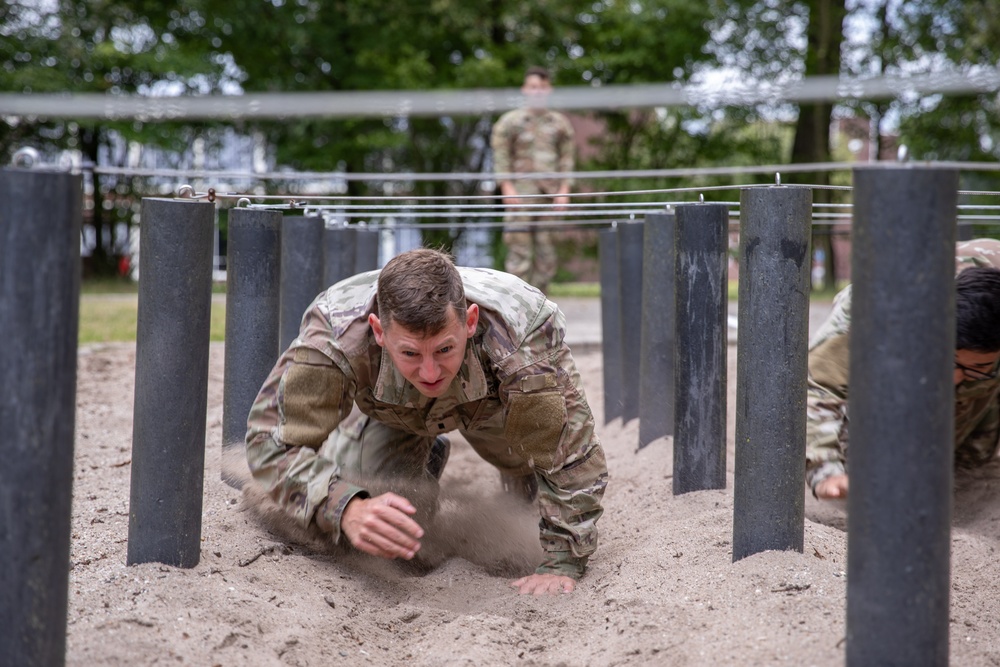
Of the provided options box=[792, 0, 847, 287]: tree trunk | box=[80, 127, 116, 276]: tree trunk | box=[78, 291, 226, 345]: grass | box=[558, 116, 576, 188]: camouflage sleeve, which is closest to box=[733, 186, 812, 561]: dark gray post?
box=[78, 291, 226, 345]: grass

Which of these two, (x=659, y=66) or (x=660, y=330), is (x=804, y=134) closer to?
(x=659, y=66)

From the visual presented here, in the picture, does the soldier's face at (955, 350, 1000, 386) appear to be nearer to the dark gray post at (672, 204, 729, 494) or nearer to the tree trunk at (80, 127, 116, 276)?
the dark gray post at (672, 204, 729, 494)

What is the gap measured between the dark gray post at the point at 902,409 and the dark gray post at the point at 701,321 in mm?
1540

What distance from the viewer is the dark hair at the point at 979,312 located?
324 cm

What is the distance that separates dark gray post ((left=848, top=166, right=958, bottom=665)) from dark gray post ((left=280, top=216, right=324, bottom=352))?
119 inches

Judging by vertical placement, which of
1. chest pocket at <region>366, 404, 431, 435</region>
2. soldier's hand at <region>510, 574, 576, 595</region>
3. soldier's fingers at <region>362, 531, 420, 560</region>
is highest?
chest pocket at <region>366, 404, 431, 435</region>

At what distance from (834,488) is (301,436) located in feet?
5.68

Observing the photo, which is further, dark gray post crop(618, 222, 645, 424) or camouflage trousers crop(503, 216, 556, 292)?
camouflage trousers crop(503, 216, 556, 292)

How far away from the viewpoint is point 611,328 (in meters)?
6.00

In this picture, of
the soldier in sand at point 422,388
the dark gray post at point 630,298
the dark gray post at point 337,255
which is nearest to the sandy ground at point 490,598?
the soldier in sand at point 422,388

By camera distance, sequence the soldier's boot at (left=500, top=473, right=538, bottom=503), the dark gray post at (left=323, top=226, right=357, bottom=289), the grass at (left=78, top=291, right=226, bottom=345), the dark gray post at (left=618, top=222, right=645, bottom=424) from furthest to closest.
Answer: the grass at (left=78, top=291, right=226, bottom=345) < the dark gray post at (left=323, top=226, right=357, bottom=289) < the dark gray post at (left=618, top=222, right=645, bottom=424) < the soldier's boot at (left=500, top=473, right=538, bottom=503)

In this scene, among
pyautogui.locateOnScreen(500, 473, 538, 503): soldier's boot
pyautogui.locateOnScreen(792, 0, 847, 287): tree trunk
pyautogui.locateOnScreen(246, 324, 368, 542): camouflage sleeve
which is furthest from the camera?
pyautogui.locateOnScreen(792, 0, 847, 287): tree trunk

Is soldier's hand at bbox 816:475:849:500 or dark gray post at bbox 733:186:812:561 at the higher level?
dark gray post at bbox 733:186:812:561

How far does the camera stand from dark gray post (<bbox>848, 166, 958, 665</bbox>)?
192cm
